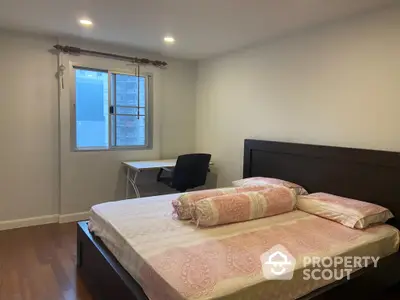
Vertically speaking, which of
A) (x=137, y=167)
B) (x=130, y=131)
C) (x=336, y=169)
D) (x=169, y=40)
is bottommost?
(x=137, y=167)

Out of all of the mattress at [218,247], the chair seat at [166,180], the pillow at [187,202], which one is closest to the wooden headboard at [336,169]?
the mattress at [218,247]

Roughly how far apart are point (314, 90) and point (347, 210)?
1.26 m

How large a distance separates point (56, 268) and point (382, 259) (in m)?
2.54

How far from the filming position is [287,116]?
3.28 m

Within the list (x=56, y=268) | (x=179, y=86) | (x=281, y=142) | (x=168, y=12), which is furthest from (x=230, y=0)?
(x=56, y=268)

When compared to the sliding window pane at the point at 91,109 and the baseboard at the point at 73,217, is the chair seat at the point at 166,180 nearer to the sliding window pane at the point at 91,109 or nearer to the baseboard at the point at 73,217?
the sliding window pane at the point at 91,109

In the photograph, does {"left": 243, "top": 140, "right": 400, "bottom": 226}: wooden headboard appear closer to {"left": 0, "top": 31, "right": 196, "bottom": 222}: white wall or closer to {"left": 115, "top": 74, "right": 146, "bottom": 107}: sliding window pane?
{"left": 115, "top": 74, "right": 146, "bottom": 107}: sliding window pane

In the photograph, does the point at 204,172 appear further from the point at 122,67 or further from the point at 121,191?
the point at 122,67

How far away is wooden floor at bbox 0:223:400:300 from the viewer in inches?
87.3

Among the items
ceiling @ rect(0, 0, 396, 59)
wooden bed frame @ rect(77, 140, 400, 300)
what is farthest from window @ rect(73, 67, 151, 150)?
wooden bed frame @ rect(77, 140, 400, 300)

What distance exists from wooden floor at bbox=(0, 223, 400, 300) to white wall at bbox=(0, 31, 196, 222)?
0.38 meters

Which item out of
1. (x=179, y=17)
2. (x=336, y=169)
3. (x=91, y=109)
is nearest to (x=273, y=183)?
(x=336, y=169)

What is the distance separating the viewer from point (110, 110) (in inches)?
160

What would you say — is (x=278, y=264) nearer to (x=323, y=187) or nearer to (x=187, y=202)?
(x=187, y=202)
